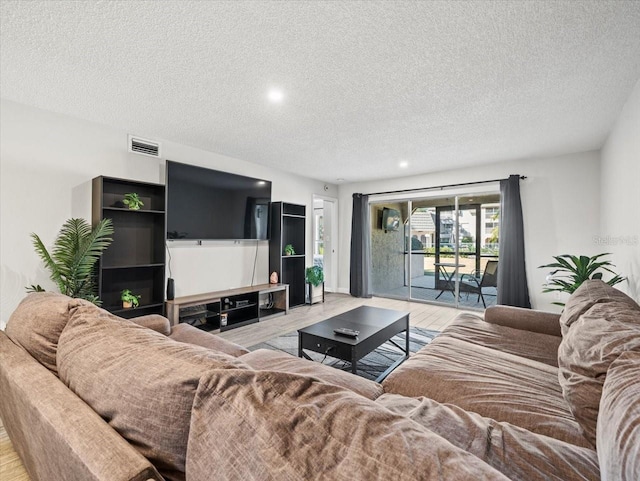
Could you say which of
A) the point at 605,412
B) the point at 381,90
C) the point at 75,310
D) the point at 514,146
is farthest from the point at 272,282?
the point at 605,412

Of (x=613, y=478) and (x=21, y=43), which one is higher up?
(x=21, y=43)

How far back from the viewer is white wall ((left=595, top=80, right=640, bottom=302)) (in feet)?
7.82

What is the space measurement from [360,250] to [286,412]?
550 centimetres

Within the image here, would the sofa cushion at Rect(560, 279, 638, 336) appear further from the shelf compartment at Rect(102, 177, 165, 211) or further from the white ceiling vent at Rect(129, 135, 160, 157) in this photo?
the white ceiling vent at Rect(129, 135, 160, 157)

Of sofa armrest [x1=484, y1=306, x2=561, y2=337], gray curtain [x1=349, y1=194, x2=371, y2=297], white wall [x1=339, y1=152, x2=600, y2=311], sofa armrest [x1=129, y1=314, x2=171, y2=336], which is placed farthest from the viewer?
gray curtain [x1=349, y1=194, x2=371, y2=297]

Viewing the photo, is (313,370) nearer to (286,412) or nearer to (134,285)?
(286,412)

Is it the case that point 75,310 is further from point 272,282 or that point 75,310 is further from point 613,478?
point 272,282

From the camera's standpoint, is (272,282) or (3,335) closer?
(3,335)

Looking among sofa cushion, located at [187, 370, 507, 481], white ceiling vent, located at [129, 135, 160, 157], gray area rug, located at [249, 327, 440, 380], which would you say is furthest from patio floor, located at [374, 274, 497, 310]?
sofa cushion, located at [187, 370, 507, 481]

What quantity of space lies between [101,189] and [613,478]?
12.3 ft

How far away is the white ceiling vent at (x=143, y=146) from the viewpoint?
3.40m

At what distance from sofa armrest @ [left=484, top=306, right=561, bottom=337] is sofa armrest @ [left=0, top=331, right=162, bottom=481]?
8.56ft

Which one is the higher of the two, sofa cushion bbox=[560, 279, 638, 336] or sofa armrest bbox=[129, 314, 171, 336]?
sofa cushion bbox=[560, 279, 638, 336]

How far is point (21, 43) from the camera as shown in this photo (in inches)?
74.7
